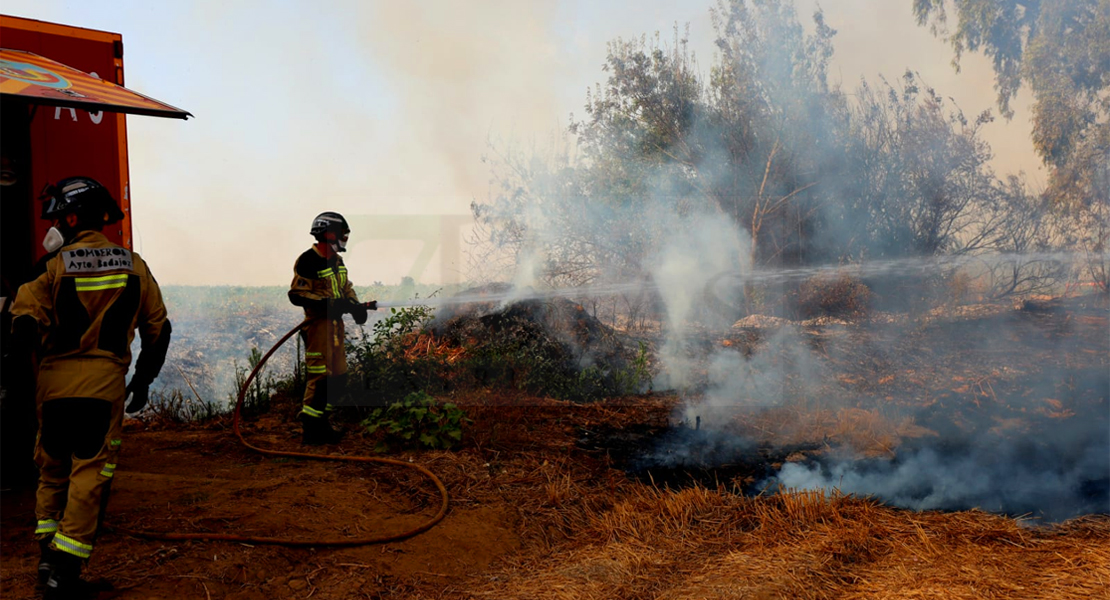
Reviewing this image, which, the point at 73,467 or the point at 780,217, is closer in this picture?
the point at 73,467

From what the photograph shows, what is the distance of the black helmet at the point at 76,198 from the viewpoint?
3.53 m

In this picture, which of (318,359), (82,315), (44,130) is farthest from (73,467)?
(44,130)

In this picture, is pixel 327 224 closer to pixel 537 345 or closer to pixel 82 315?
pixel 82 315

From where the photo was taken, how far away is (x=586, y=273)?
36.3ft

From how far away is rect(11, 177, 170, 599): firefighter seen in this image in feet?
11.0

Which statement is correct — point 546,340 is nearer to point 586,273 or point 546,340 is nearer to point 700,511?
point 586,273

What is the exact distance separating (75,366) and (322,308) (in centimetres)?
263

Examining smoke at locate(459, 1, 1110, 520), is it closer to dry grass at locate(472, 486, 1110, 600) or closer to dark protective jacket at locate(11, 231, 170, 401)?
dry grass at locate(472, 486, 1110, 600)

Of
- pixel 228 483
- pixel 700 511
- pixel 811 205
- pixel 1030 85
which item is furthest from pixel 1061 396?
pixel 228 483

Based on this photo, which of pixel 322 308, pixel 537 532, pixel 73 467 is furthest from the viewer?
pixel 322 308

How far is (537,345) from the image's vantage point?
8766 mm

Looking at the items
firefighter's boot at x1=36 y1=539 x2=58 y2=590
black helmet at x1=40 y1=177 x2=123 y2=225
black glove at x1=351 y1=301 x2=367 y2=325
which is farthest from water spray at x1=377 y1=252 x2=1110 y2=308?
firefighter's boot at x1=36 y1=539 x2=58 y2=590

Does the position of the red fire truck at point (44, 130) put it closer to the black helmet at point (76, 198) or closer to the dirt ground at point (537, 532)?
the black helmet at point (76, 198)

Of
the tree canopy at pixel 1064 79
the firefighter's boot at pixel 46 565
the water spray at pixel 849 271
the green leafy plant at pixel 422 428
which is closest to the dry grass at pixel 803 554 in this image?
the green leafy plant at pixel 422 428
